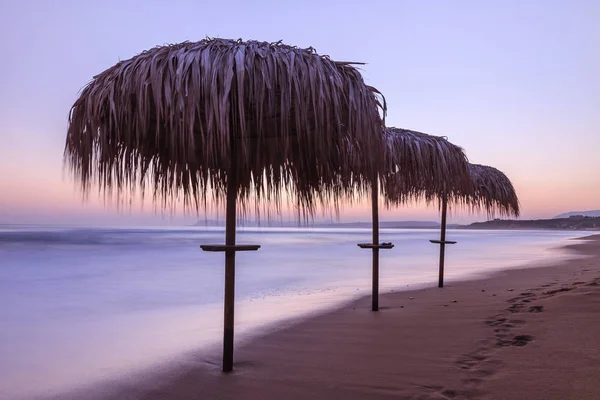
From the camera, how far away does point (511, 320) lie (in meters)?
4.61

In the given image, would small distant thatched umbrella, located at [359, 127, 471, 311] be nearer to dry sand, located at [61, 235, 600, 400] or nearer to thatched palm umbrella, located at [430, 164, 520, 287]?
dry sand, located at [61, 235, 600, 400]

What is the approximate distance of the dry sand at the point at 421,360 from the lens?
2.92 m

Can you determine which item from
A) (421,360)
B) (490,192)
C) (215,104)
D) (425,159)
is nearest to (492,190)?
(490,192)

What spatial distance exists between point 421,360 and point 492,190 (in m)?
5.75

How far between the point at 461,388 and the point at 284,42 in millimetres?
2430

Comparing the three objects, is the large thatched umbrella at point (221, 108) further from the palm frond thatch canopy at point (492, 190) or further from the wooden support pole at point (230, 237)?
the palm frond thatch canopy at point (492, 190)

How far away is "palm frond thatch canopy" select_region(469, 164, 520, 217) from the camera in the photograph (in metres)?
8.47

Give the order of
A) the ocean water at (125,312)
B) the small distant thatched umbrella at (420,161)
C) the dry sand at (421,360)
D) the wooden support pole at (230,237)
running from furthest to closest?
the small distant thatched umbrella at (420,161), the ocean water at (125,312), the wooden support pole at (230,237), the dry sand at (421,360)

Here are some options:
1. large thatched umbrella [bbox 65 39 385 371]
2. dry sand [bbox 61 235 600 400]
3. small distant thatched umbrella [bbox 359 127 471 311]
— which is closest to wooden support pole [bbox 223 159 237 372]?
large thatched umbrella [bbox 65 39 385 371]

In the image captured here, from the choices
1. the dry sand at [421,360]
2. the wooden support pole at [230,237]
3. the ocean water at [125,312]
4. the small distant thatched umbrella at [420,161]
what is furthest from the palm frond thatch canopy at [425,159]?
the wooden support pole at [230,237]

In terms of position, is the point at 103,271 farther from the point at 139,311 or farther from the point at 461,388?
the point at 461,388

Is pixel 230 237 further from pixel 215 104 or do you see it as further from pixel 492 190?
pixel 492 190

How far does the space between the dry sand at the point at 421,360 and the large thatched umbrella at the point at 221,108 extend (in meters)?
0.50

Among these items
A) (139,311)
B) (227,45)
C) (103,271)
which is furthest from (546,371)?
(103,271)
